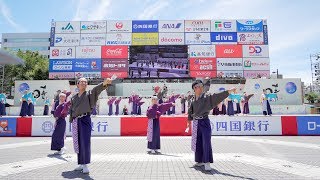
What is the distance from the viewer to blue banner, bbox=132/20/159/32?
3027cm

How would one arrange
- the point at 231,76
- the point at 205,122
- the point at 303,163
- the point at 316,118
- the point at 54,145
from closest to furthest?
1. the point at 205,122
2. the point at 303,163
3. the point at 54,145
4. the point at 316,118
5. the point at 231,76

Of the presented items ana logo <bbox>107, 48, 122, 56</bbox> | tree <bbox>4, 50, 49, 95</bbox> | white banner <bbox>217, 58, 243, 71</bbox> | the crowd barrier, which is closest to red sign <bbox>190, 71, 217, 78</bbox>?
white banner <bbox>217, 58, 243, 71</bbox>

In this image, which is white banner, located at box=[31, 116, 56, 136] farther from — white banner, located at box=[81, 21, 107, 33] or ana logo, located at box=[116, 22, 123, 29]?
ana logo, located at box=[116, 22, 123, 29]

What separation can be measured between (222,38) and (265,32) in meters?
4.69

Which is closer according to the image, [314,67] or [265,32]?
[265,32]

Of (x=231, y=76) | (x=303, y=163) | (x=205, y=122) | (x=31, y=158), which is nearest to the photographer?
(x=205, y=122)

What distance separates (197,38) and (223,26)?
309cm

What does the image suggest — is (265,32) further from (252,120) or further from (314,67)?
(314,67)

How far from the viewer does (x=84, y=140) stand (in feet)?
18.7

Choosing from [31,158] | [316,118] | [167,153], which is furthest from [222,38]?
[31,158]

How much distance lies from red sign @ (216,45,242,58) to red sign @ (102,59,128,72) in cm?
1008

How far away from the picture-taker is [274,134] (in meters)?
13.9

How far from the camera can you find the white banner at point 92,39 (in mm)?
30462

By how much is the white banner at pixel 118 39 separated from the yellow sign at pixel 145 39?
548 mm
